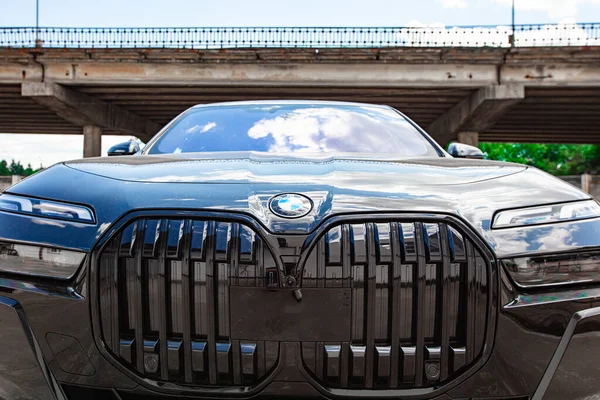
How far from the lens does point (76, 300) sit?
5.40 ft

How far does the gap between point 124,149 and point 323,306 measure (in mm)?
2208

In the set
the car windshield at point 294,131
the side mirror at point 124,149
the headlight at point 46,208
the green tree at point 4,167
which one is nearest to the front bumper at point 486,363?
the headlight at point 46,208

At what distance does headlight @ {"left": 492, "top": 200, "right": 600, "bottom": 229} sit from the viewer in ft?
5.66

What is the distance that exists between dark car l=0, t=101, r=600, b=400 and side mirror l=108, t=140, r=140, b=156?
1.55 m

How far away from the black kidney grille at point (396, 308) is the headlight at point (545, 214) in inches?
9.2

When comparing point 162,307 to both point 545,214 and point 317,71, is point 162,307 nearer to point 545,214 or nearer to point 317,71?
point 545,214

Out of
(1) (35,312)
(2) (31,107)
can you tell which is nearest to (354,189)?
(1) (35,312)

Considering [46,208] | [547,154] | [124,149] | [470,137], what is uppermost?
[547,154]

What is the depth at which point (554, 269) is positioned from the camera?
1696 millimetres

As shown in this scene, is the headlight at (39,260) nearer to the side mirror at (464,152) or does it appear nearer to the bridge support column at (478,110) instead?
the side mirror at (464,152)

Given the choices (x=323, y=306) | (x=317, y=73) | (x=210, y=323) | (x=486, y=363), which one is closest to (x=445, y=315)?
(x=486, y=363)

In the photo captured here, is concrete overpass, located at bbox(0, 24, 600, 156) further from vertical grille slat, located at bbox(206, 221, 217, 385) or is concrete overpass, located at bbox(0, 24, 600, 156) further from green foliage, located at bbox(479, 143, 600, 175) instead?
green foliage, located at bbox(479, 143, 600, 175)

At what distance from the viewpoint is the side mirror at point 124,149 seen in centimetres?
332

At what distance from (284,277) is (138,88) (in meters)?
24.1
